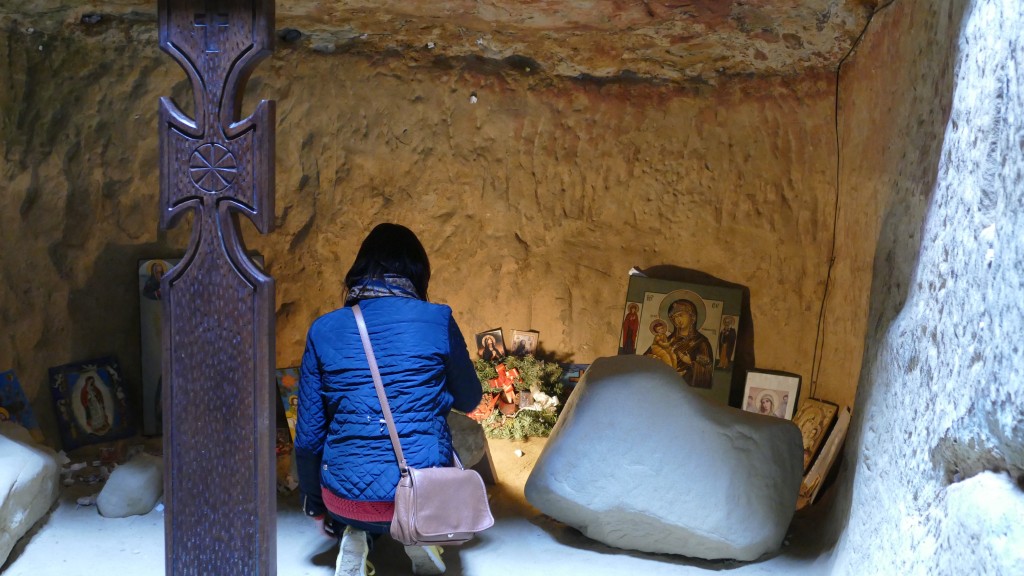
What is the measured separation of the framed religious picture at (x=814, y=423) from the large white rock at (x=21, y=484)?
9.56ft

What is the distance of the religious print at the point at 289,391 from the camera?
4.14 meters

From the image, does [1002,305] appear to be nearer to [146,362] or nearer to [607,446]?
[607,446]

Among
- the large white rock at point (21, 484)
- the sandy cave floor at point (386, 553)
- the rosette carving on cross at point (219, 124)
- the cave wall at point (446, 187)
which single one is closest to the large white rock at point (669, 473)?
the sandy cave floor at point (386, 553)

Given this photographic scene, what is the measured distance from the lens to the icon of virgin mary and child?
14.3 ft

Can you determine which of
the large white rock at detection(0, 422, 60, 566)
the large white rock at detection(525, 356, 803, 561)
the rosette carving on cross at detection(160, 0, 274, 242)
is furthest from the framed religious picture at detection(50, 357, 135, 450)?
the rosette carving on cross at detection(160, 0, 274, 242)

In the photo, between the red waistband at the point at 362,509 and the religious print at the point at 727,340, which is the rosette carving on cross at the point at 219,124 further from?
the religious print at the point at 727,340

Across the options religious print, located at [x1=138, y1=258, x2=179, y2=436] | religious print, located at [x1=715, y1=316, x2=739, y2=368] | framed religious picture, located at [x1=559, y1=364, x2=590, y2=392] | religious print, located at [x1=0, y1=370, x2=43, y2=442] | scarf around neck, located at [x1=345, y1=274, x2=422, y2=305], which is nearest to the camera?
scarf around neck, located at [x1=345, y1=274, x2=422, y2=305]

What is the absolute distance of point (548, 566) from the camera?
3.17 metres

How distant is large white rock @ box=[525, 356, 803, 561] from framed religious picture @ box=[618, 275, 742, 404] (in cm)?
92

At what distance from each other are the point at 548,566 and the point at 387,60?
2.40m

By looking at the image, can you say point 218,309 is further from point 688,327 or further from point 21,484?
point 688,327

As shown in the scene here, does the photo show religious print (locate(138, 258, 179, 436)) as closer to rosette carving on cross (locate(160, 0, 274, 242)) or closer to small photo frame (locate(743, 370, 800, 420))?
rosette carving on cross (locate(160, 0, 274, 242))

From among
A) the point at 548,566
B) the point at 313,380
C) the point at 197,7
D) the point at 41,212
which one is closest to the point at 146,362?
the point at 41,212

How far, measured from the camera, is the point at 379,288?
284 cm
